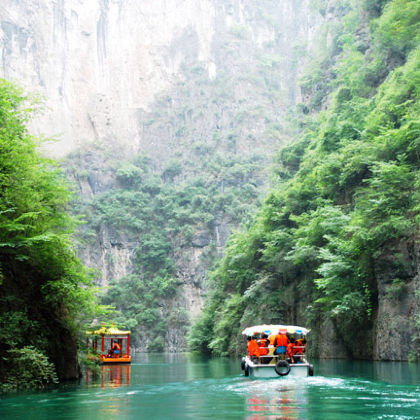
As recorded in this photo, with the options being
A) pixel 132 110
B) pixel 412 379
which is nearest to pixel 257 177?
pixel 132 110

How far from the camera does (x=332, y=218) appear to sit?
32375mm

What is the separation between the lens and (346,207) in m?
34.6

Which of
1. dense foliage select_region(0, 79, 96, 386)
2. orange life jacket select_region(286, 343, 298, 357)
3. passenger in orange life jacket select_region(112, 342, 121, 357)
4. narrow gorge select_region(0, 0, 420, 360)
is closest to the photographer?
dense foliage select_region(0, 79, 96, 386)

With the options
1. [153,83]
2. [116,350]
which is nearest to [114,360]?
[116,350]

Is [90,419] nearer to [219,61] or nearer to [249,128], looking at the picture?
[249,128]

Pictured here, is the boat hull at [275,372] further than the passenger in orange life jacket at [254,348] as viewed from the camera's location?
No

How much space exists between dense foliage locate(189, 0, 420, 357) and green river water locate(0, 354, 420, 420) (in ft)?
34.3

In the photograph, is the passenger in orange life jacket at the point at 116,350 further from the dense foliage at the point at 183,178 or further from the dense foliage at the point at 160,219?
the dense foliage at the point at 160,219

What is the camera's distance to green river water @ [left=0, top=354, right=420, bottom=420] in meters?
11.3

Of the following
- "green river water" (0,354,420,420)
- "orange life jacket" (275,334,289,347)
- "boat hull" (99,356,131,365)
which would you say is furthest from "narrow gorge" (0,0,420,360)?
"boat hull" (99,356,131,365)

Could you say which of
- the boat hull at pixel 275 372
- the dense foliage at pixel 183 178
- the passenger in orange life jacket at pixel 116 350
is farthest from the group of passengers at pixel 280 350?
the dense foliage at pixel 183 178

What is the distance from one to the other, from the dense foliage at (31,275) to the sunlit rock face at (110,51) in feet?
292

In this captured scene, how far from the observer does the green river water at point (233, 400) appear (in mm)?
11258

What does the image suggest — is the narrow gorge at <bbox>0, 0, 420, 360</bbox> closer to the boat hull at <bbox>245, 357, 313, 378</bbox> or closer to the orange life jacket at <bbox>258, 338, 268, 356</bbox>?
the boat hull at <bbox>245, 357, 313, 378</bbox>
